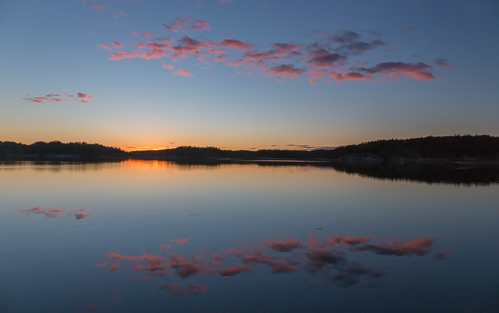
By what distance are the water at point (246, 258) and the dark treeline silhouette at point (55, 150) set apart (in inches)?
3822

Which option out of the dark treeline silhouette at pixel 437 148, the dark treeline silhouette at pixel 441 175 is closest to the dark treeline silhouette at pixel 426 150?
the dark treeline silhouette at pixel 437 148

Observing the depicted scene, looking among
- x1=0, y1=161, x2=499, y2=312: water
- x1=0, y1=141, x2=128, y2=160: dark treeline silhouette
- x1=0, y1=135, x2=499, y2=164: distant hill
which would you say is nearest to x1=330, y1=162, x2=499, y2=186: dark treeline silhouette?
x1=0, y1=161, x2=499, y2=312: water

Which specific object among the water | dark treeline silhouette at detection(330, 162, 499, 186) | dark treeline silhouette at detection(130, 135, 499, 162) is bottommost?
the water

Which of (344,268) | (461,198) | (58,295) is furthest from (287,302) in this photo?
(461,198)

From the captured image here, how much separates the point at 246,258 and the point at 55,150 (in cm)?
13313

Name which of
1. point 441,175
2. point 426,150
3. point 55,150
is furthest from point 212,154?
point 441,175

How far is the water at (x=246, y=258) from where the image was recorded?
4598mm

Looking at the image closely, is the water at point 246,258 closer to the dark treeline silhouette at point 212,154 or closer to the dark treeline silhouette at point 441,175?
the dark treeline silhouette at point 441,175

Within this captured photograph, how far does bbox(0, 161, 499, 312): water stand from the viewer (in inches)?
181

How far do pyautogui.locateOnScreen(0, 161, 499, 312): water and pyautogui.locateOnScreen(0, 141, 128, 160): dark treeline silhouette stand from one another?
97.1 m

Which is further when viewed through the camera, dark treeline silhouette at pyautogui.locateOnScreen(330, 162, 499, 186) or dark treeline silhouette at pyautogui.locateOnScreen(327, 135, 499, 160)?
dark treeline silhouette at pyautogui.locateOnScreen(327, 135, 499, 160)

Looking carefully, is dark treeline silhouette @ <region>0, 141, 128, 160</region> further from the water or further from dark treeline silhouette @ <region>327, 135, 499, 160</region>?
dark treeline silhouette @ <region>327, 135, 499, 160</region>

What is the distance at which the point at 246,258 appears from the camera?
6211 mm

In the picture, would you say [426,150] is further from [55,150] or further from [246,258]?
[55,150]
